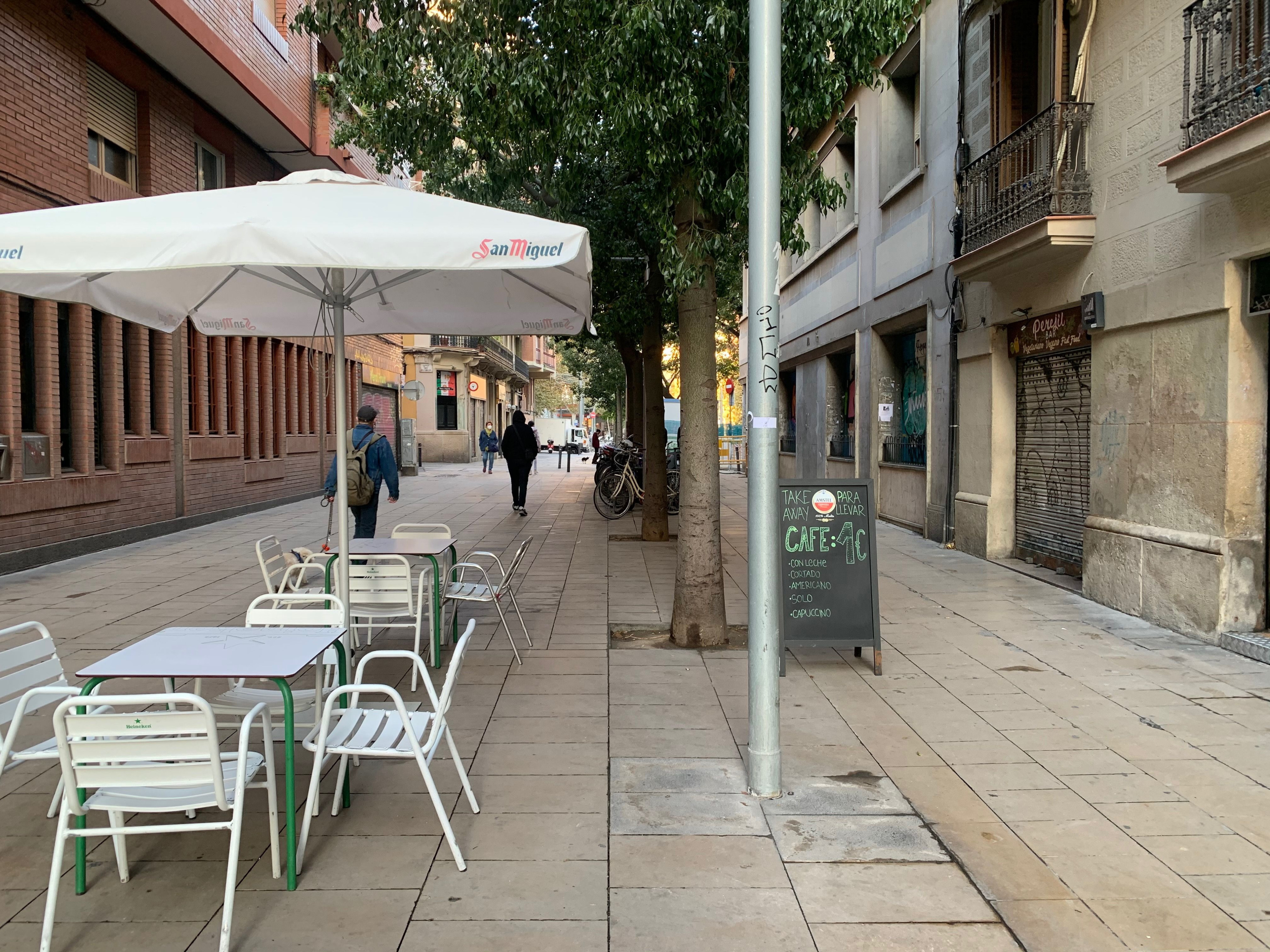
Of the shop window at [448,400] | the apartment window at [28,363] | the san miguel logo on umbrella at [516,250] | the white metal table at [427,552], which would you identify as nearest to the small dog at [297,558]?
the white metal table at [427,552]

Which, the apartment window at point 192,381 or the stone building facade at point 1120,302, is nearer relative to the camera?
the stone building facade at point 1120,302

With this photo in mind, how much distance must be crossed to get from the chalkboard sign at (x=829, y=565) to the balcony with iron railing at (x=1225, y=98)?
3.14m

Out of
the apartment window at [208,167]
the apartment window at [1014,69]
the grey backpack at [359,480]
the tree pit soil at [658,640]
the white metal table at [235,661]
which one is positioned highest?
the apartment window at [208,167]

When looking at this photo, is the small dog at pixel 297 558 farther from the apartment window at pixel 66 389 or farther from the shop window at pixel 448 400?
the shop window at pixel 448 400

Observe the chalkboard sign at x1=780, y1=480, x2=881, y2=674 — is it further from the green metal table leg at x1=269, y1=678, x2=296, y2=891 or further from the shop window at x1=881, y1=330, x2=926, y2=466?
the shop window at x1=881, y1=330, x2=926, y2=466

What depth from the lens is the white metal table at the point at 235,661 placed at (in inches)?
130

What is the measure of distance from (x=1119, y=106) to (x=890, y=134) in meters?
7.32

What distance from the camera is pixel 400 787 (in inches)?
168

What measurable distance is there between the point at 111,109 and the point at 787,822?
1356 cm

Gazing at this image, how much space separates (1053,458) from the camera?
996 centimetres

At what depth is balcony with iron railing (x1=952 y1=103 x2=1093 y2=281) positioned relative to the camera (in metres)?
8.70

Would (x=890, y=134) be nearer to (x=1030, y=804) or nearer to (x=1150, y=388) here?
(x=1150, y=388)

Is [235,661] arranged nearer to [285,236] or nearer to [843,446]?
[285,236]

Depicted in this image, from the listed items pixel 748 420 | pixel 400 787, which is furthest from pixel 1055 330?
pixel 400 787
